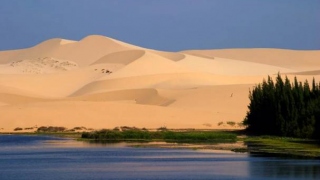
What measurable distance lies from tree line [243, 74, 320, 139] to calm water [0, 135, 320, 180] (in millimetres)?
11578

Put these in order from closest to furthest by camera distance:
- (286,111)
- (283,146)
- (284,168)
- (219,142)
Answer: (284,168) < (283,146) < (219,142) < (286,111)

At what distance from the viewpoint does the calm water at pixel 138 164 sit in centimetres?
3647

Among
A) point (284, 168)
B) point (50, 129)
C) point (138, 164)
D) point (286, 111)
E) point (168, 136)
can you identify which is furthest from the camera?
point (50, 129)

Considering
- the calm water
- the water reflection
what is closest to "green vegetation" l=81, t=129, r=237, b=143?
the calm water

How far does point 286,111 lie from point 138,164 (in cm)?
2111

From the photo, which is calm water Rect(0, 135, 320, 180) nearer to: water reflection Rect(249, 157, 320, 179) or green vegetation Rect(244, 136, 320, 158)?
water reflection Rect(249, 157, 320, 179)

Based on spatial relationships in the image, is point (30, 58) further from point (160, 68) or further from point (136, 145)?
point (136, 145)

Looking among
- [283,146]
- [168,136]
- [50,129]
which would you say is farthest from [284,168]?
[50,129]

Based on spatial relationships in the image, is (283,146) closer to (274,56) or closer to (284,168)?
(284,168)

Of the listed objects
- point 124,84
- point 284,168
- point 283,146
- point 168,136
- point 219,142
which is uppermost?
point 124,84

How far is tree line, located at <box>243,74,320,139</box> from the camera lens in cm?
5731

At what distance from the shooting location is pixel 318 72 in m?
136

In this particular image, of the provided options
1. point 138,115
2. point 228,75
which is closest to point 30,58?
point 228,75

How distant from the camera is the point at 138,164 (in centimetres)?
4153
